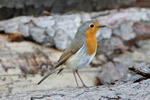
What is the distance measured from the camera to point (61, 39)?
5.24 m

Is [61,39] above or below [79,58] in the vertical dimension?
above

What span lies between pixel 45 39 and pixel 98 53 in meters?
0.98

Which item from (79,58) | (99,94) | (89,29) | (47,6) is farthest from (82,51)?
(47,6)

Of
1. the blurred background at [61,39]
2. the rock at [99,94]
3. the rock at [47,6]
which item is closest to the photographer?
the rock at [99,94]

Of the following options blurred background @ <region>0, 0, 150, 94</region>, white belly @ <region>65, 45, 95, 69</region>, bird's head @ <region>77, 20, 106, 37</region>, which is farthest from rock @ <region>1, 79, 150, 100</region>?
blurred background @ <region>0, 0, 150, 94</region>

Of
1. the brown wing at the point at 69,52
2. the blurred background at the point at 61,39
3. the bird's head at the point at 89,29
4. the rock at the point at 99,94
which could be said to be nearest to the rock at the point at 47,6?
the blurred background at the point at 61,39

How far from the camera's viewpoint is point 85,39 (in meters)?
3.90

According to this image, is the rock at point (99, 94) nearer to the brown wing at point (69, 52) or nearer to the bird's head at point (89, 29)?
the brown wing at point (69, 52)

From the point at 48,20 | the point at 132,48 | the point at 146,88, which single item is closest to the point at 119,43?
the point at 132,48

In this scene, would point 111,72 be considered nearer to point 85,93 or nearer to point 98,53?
point 98,53

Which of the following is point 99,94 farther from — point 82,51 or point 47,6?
point 47,6

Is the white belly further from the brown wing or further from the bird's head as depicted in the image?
the bird's head

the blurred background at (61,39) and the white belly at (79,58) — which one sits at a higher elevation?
the blurred background at (61,39)

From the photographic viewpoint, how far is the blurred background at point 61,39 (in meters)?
4.54
